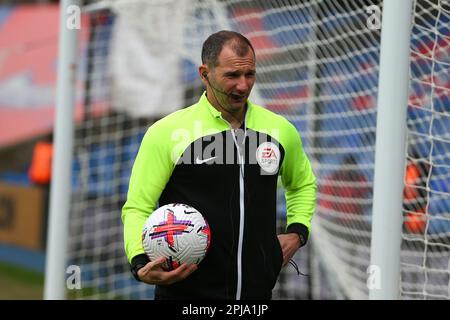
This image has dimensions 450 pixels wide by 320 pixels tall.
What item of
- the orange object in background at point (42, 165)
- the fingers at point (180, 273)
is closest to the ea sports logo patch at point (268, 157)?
the fingers at point (180, 273)

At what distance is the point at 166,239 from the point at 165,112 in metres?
4.97

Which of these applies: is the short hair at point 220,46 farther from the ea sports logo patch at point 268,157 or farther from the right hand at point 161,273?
the right hand at point 161,273

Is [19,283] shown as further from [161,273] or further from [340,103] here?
[161,273]

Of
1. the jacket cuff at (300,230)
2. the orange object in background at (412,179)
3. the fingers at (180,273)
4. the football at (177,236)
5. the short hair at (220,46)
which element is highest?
the orange object in background at (412,179)

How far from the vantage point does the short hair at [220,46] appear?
282 cm

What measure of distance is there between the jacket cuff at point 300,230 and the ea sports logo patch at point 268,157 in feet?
0.90

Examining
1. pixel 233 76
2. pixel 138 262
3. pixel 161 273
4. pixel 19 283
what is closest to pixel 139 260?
pixel 138 262

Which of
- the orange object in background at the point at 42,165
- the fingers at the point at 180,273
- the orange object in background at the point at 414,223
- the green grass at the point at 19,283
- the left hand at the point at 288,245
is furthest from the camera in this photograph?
the orange object in background at the point at 42,165

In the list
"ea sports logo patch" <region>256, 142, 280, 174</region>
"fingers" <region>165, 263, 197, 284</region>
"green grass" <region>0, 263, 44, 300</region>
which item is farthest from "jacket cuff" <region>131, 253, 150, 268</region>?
"green grass" <region>0, 263, 44, 300</region>

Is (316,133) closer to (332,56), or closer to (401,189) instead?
(332,56)

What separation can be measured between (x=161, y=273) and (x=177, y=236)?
0.42 feet

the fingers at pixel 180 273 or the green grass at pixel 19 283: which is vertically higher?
the green grass at pixel 19 283

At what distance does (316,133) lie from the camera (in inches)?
214

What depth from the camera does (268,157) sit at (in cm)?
290
